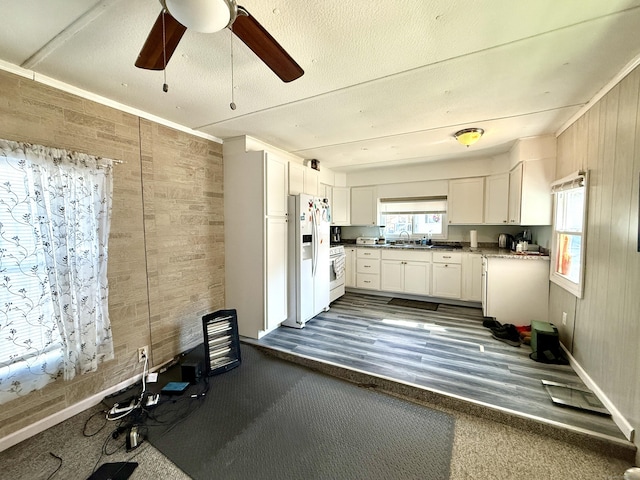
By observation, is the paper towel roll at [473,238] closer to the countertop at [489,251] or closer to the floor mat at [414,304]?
the countertop at [489,251]

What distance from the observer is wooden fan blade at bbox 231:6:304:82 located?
3.64 ft

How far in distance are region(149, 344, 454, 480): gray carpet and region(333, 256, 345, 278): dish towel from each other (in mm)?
2231

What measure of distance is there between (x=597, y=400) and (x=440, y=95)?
273 centimetres

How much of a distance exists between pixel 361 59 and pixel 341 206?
3.75 metres

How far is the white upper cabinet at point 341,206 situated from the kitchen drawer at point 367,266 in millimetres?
931

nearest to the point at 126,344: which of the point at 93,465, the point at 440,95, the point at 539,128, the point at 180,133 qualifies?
the point at 93,465

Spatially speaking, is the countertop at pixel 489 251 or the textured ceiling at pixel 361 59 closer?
the textured ceiling at pixel 361 59

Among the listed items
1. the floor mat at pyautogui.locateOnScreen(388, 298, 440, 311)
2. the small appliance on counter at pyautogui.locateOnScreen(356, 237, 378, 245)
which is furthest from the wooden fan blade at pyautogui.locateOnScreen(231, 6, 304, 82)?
the small appliance on counter at pyautogui.locateOnScreen(356, 237, 378, 245)

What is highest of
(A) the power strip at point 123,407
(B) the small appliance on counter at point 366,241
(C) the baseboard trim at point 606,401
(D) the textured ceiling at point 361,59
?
(D) the textured ceiling at point 361,59

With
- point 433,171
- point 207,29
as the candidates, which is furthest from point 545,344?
point 207,29

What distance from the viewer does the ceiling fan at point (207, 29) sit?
984 millimetres

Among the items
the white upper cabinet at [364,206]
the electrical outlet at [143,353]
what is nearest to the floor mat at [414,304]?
the white upper cabinet at [364,206]

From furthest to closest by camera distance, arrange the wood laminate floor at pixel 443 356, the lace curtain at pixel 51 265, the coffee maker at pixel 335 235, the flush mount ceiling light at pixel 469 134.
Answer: the coffee maker at pixel 335 235 < the flush mount ceiling light at pixel 469 134 < the wood laminate floor at pixel 443 356 < the lace curtain at pixel 51 265

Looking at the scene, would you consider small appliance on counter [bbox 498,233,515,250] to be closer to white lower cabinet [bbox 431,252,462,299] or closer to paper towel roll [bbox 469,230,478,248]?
paper towel roll [bbox 469,230,478,248]
